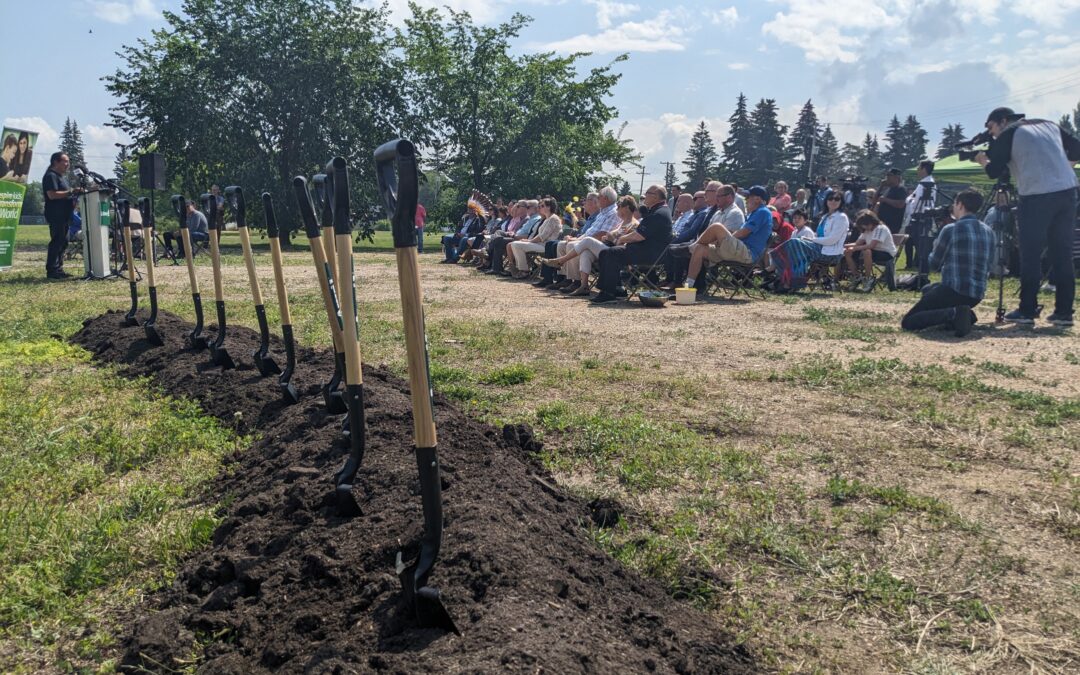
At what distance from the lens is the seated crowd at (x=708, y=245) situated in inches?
467

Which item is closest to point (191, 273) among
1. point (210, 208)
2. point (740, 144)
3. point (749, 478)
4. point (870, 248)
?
point (210, 208)

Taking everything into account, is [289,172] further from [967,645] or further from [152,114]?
[967,645]

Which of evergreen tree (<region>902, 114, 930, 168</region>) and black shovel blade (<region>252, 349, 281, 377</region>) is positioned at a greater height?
evergreen tree (<region>902, 114, 930, 168</region>)

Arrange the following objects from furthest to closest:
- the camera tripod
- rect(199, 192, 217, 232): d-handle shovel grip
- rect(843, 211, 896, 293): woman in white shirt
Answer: rect(843, 211, 896, 293): woman in white shirt
the camera tripod
rect(199, 192, 217, 232): d-handle shovel grip

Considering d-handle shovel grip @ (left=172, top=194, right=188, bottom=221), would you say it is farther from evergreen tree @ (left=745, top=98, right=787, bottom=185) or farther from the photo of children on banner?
evergreen tree @ (left=745, top=98, right=787, bottom=185)

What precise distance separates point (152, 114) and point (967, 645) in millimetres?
32633

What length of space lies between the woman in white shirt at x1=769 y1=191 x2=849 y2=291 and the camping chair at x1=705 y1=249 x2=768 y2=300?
30cm

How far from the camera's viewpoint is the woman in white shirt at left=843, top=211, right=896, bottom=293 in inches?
526

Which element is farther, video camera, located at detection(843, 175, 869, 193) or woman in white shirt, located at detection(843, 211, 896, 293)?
video camera, located at detection(843, 175, 869, 193)

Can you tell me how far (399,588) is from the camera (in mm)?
2605

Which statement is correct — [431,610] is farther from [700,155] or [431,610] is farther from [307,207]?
[700,155]

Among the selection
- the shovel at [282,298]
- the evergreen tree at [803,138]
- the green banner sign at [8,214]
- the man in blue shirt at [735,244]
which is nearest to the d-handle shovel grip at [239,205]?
the shovel at [282,298]

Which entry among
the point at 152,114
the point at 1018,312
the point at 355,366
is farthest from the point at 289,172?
the point at 355,366

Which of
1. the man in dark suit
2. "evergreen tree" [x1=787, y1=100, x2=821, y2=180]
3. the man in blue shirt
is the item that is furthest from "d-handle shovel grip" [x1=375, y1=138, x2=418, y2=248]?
"evergreen tree" [x1=787, y1=100, x2=821, y2=180]
